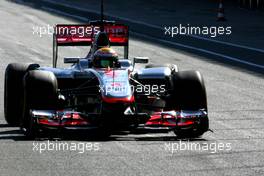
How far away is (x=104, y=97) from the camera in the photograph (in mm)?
13555

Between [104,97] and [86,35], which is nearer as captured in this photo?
[104,97]

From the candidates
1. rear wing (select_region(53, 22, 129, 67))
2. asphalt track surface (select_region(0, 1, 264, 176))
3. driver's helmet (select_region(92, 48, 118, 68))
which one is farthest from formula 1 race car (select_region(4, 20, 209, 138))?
rear wing (select_region(53, 22, 129, 67))

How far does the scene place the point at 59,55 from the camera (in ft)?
86.7

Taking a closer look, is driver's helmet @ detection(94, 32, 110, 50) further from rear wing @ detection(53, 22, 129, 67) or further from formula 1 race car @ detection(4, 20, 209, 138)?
rear wing @ detection(53, 22, 129, 67)

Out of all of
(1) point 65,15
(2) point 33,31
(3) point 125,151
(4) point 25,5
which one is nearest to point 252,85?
(3) point 125,151

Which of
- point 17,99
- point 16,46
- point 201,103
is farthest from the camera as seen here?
point 16,46

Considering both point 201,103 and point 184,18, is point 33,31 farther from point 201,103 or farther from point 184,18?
point 201,103

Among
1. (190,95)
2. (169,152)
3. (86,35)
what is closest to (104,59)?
(190,95)

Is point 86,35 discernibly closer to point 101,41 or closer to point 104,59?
point 101,41

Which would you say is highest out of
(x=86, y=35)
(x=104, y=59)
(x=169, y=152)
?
(x=86, y=35)

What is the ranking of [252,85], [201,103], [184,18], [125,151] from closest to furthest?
[125,151] → [201,103] → [252,85] → [184,18]

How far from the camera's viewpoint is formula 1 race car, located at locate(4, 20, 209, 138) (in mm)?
13461

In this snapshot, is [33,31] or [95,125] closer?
[95,125]

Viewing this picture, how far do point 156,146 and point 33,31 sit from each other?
2010 cm
